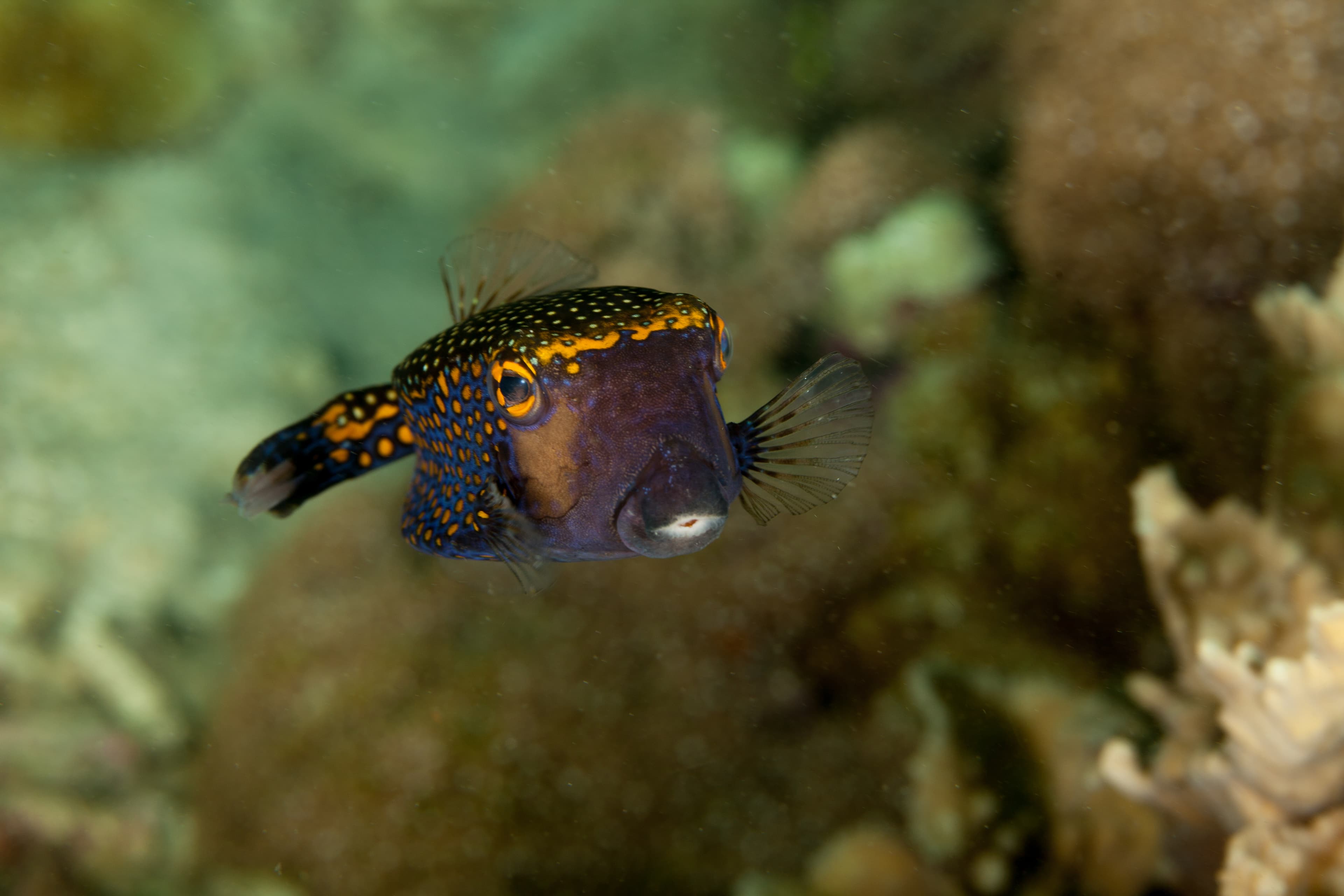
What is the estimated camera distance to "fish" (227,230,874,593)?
1.76 meters

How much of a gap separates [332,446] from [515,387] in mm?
1126

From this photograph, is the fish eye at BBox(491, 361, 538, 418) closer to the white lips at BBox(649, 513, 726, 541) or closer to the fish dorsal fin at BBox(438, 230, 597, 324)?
the white lips at BBox(649, 513, 726, 541)

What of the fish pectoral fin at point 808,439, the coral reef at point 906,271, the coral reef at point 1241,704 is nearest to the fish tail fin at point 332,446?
the fish pectoral fin at point 808,439

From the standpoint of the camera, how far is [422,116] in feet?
31.1

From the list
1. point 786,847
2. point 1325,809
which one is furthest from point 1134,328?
point 786,847

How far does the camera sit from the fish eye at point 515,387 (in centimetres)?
191

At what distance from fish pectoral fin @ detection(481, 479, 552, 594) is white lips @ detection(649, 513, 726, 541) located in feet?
1.52

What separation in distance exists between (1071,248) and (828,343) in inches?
60.6

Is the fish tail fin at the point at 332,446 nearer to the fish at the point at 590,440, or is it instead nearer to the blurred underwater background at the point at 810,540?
the fish at the point at 590,440

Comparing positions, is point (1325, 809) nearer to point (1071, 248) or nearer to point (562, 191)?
point (1071, 248)

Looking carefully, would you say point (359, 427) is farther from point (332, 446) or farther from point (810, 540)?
point (810, 540)

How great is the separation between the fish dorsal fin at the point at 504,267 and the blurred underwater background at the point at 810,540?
1.10 m

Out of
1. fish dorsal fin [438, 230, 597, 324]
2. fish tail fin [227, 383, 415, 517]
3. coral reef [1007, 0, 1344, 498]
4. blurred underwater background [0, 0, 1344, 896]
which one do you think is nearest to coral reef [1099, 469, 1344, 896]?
blurred underwater background [0, 0, 1344, 896]

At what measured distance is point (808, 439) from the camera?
2234mm
